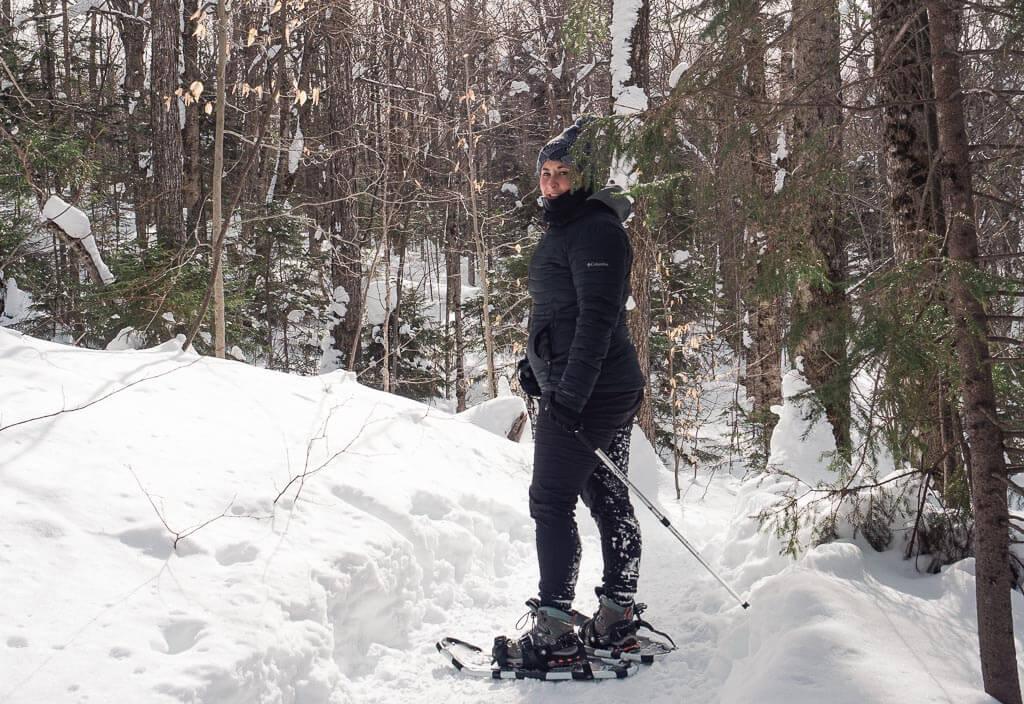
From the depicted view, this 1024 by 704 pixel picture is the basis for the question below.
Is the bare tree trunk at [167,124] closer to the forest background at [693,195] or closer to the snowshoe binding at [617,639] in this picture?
the forest background at [693,195]

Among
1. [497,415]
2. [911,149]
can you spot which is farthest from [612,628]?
[497,415]

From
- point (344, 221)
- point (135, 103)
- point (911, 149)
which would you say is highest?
point (135, 103)

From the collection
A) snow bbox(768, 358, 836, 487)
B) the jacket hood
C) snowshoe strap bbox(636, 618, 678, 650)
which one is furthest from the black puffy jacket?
snow bbox(768, 358, 836, 487)

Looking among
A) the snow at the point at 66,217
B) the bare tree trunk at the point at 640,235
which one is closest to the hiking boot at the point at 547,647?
the bare tree trunk at the point at 640,235

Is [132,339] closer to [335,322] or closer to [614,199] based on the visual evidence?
[335,322]

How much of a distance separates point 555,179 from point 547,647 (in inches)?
87.0

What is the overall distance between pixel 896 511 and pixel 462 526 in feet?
8.39

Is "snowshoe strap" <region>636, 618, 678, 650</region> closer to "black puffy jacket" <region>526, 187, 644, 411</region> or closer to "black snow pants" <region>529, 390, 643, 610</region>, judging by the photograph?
"black snow pants" <region>529, 390, 643, 610</region>

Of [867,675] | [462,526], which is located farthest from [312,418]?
[867,675]

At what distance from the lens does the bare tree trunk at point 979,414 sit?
7.27ft

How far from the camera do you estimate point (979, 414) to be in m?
2.26

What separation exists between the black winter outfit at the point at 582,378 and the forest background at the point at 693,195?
1.12ft

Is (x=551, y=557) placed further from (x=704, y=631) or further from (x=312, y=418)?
(x=312, y=418)

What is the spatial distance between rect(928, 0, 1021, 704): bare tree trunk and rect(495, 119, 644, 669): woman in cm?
132
